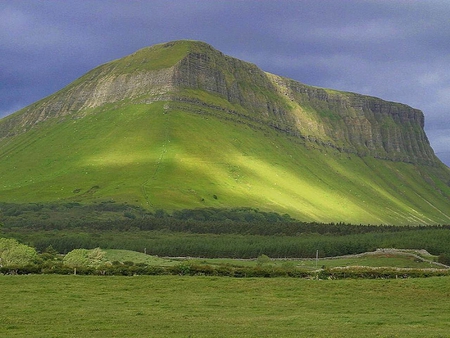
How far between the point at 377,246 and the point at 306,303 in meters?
133

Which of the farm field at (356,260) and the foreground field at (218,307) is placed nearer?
the foreground field at (218,307)

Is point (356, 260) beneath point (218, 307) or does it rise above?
above

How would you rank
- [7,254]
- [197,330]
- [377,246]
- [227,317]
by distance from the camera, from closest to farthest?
[197,330]
[227,317]
[7,254]
[377,246]

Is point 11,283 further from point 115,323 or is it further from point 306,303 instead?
point 306,303

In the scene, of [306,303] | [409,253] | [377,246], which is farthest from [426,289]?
[377,246]

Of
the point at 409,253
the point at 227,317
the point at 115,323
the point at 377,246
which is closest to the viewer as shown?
the point at 115,323

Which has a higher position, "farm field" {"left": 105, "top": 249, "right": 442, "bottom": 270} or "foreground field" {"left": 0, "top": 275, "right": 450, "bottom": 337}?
"farm field" {"left": 105, "top": 249, "right": 442, "bottom": 270}

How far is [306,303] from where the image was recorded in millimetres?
60625

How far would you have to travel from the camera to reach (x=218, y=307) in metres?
58.1

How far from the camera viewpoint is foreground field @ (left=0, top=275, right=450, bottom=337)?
45562mm

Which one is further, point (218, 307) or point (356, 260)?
point (356, 260)

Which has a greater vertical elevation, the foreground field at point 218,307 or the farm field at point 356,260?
the farm field at point 356,260

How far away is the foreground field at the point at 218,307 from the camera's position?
45562 millimetres

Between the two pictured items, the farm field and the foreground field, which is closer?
the foreground field
